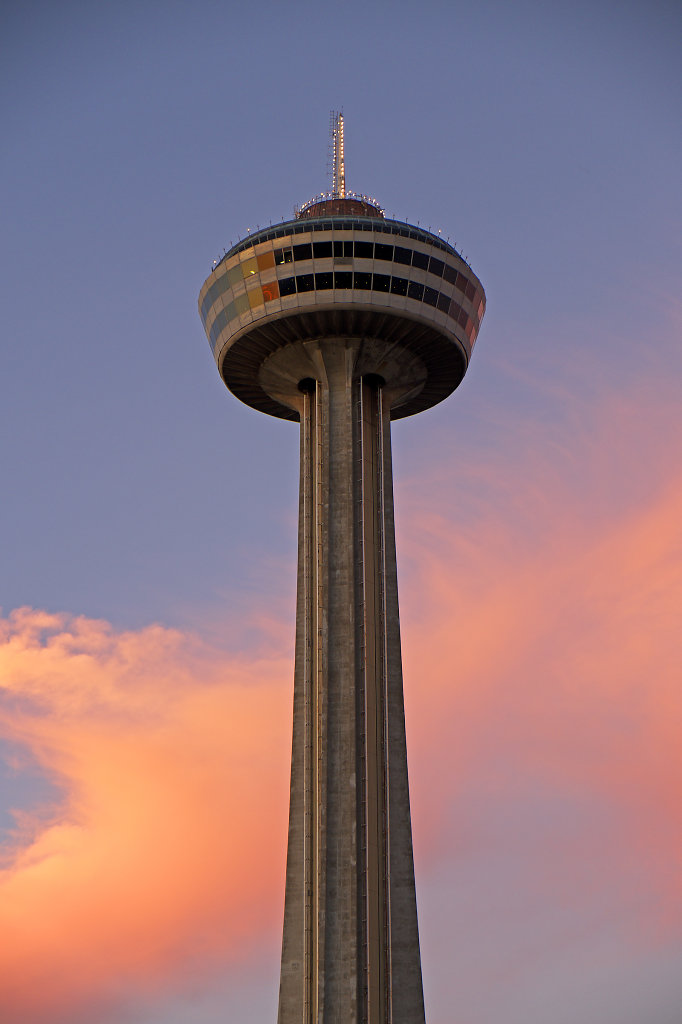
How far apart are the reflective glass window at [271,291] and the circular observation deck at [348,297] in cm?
7

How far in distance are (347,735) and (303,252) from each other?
33760 mm

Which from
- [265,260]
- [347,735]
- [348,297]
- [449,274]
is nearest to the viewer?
[347,735]

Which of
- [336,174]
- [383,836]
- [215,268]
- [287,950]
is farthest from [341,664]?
[336,174]

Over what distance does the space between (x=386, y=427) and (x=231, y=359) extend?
41.8 feet

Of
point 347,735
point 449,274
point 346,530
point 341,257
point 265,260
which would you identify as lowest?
point 347,735

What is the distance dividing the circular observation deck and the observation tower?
0.12 m

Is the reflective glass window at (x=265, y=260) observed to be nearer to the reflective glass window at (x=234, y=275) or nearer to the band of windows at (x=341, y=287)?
the band of windows at (x=341, y=287)

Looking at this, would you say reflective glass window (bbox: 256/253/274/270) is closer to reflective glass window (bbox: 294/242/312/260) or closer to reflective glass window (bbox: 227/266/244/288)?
reflective glass window (bbox: 227/266/244/288)

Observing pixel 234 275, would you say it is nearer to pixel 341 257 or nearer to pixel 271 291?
pixel 271 291

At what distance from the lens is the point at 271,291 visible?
275 feet

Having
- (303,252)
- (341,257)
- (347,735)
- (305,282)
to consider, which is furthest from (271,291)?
(347,735)

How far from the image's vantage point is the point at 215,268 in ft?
290

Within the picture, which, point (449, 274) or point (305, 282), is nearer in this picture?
point (305, 282)

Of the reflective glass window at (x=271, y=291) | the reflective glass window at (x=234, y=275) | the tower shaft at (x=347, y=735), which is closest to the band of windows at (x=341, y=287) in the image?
Result: the reflective glass window at (x=271, y=291)
